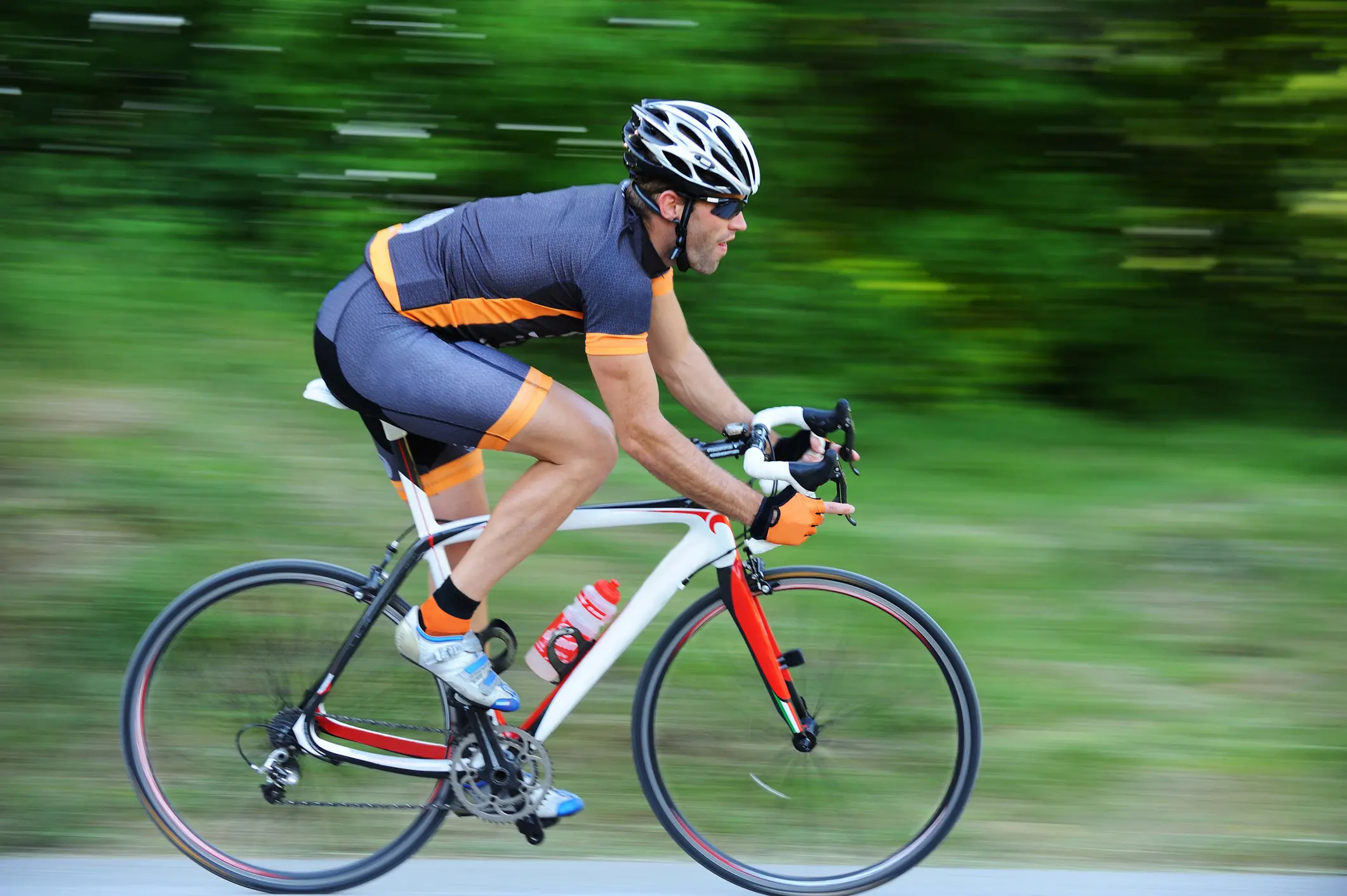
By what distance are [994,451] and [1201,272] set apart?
4.50 ft

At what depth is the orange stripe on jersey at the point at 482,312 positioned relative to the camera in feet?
9.83

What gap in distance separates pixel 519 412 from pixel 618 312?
321 millimetres

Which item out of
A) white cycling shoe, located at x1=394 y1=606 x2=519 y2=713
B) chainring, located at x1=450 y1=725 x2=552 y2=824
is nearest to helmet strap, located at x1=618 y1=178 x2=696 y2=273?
white cycling shoe, located at x1=394 y1=606 x2=519 y2=713

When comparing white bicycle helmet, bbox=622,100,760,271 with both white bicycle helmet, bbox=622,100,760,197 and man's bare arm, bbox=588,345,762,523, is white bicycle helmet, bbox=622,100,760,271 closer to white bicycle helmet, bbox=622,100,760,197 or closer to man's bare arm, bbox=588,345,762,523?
white bicycle helmet, bbox=622,100,760,197

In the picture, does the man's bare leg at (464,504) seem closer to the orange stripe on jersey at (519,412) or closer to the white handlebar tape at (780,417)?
the orange stripe on jersey at (519,412)

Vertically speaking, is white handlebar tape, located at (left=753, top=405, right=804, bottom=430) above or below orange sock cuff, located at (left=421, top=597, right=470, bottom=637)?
above

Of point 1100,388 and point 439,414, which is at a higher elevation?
point 439,414

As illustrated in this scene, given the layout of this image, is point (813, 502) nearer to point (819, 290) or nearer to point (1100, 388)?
point (819, 290)

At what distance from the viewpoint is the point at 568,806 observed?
322 cm

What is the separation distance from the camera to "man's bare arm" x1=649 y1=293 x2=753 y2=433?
328 centimetres

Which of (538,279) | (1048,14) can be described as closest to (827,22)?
(1048,14)

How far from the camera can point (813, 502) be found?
9.68 feet

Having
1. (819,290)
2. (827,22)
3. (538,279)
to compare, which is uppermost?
(827,22)

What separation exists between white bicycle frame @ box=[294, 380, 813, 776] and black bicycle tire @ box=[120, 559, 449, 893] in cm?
17
